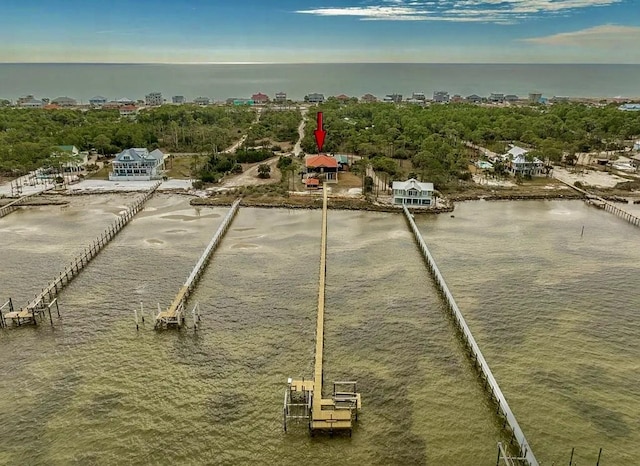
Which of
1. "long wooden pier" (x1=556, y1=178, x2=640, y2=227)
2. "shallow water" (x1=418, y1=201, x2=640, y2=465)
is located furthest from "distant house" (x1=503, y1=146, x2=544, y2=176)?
"shallow water" (x1=418, y1=201, x2=640, y2=465)

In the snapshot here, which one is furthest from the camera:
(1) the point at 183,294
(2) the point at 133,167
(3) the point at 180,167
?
(3) the point at 180,167

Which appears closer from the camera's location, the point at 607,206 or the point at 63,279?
the point at 63,279

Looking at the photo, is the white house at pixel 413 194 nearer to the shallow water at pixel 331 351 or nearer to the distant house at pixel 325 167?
the shallow water at pixel 331 351

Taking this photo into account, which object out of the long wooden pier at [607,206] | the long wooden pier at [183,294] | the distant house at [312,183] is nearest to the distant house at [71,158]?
the long wooden pier at [183,294]

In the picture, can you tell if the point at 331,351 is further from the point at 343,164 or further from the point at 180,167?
the point at 180,167

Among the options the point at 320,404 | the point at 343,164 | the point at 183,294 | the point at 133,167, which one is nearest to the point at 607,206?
the point at 343,164

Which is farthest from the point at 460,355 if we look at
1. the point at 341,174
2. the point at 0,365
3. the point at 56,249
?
the point at 341,174

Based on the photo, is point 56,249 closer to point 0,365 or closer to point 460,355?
point 0,365
